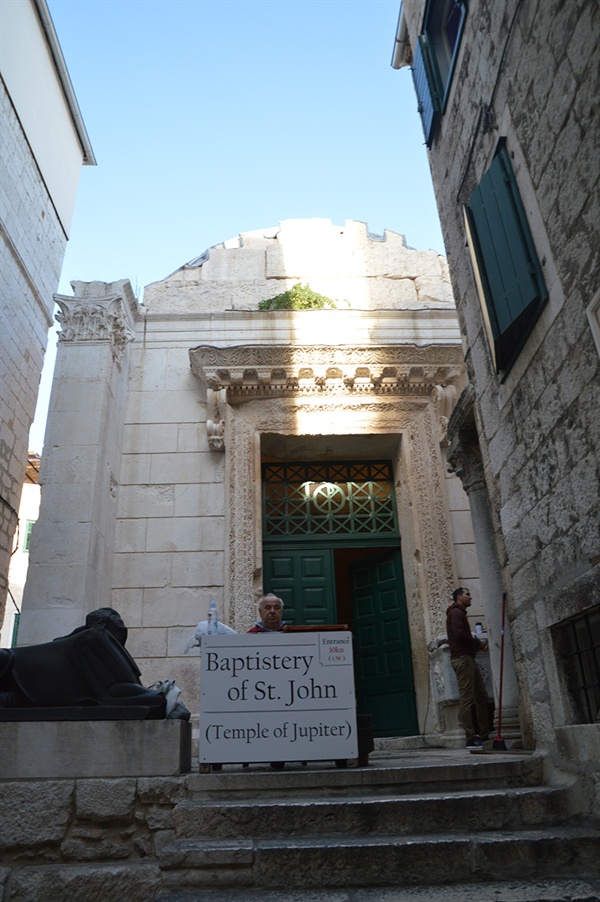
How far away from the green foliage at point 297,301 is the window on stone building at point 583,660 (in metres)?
6.94

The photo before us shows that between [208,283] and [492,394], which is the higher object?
[208,283]

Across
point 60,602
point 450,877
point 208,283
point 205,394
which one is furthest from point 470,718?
point 208,283

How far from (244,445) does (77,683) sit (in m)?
5.31

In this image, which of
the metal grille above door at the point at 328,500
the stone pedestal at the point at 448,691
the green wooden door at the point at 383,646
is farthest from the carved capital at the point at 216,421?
the stone pedestal at the point at 448,691

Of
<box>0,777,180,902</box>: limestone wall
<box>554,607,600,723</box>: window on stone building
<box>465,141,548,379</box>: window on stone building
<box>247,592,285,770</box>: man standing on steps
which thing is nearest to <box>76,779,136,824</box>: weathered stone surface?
<box>0,777,180,902</box>: limestone wall

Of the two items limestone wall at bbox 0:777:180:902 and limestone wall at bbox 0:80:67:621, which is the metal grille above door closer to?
limestone wall at bbox 0:80:67:621

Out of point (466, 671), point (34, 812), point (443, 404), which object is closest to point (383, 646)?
point (466, 671)

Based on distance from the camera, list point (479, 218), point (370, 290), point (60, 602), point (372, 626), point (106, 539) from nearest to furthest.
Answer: point (479, 218) → point (60, 602) → point (106, 539) → point (372, 626) → point (370, 290)

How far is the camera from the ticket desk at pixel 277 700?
395cm

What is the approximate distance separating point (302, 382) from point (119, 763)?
6298 millimetres

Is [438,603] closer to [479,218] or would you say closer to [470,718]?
[470,718]

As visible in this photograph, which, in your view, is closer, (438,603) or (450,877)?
(450,877)

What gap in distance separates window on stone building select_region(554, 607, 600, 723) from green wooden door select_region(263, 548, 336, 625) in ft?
16.5

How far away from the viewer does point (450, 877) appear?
10.1ft
